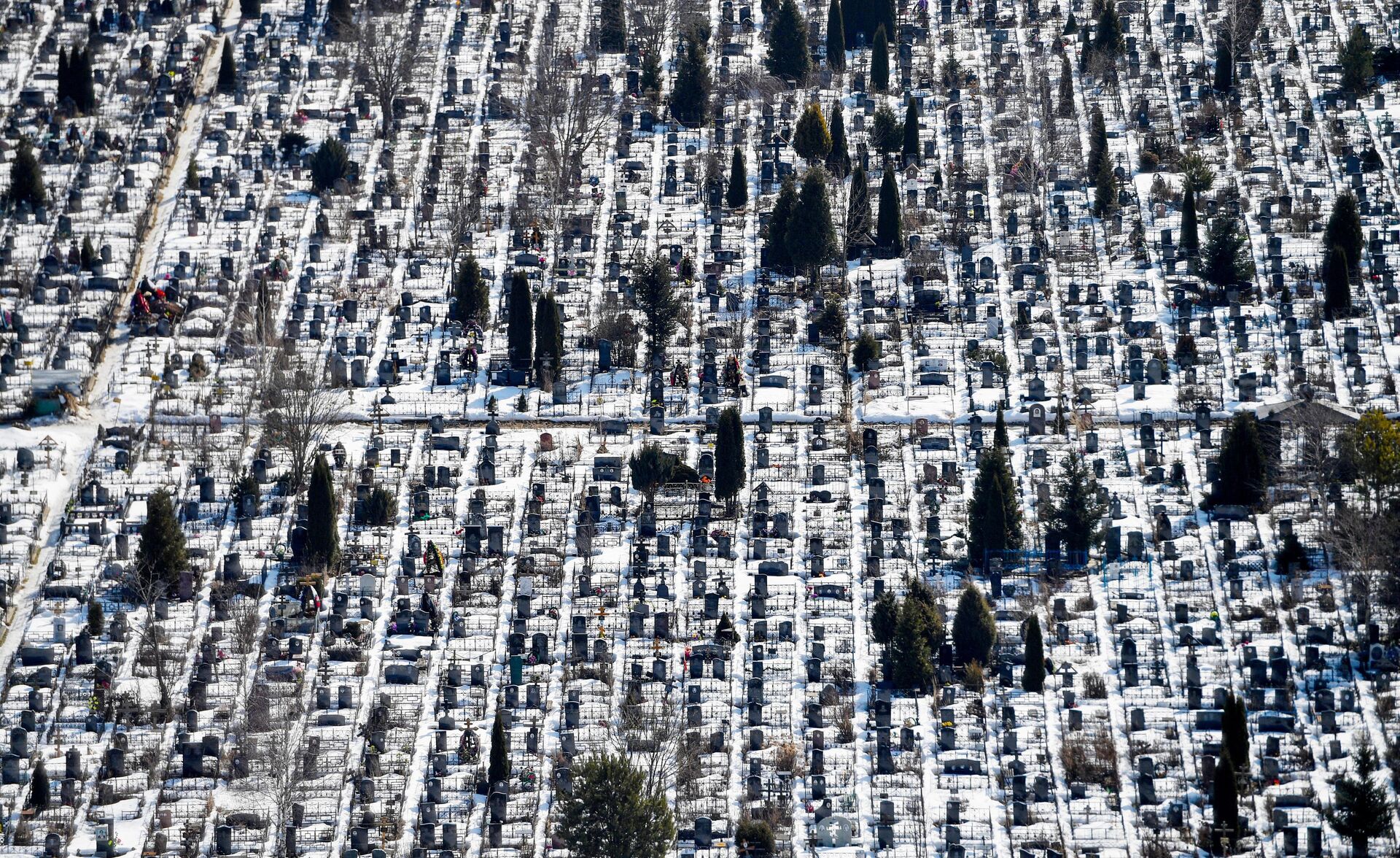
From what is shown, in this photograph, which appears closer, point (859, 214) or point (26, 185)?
point (859, 214)

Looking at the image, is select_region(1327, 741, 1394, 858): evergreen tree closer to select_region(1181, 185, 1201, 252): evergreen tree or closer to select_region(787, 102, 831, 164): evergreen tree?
select_region(1181, 185, 1201, 252): evergreen tree

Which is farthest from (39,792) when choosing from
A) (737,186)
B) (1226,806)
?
(737,186)

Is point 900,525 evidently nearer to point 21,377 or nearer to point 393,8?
point 21,377

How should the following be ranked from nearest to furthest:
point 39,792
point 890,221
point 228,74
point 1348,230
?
point 39,792
point 1348,230
point 890,221
point 228,74

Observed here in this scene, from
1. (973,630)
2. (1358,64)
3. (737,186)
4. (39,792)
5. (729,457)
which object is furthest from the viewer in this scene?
(1358,64)

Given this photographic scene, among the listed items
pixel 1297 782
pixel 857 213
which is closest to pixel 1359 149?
pixel 857 213

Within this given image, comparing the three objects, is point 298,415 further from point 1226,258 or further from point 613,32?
point 613,32
